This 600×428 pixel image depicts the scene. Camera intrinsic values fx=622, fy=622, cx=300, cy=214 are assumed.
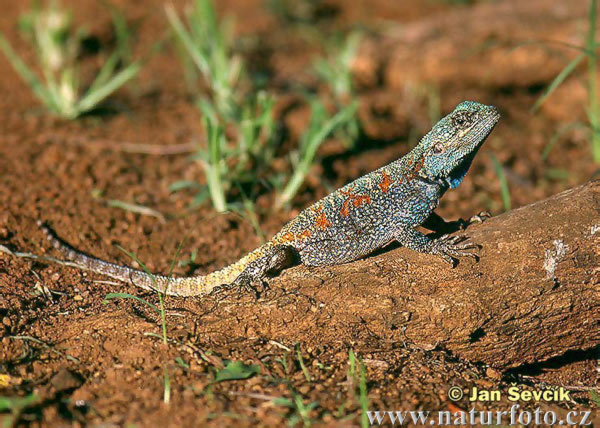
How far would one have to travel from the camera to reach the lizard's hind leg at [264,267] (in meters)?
4.79

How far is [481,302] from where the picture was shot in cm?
430

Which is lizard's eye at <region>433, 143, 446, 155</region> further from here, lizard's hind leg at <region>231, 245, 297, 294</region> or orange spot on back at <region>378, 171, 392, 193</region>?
lizard's hind leg at <region>231, 245, 297, 294</region>

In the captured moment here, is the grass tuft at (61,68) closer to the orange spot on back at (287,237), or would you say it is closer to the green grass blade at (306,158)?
the green grass blade at (306,158)

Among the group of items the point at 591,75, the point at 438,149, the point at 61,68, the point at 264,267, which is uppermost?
the point at 61,68

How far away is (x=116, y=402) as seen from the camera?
12.0 feet

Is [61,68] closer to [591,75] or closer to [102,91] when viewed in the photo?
[102,91]

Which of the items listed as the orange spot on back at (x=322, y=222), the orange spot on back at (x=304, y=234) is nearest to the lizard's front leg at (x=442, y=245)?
the orange spot on back at (x=322, y=222)

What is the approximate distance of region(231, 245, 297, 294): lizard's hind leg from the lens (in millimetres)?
4793

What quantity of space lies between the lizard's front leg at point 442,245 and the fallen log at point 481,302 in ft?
0.26

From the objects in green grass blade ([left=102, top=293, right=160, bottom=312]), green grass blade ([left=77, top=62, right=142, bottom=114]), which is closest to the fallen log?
green grass blade ([left=102, top=293, right=160, bottom=312])

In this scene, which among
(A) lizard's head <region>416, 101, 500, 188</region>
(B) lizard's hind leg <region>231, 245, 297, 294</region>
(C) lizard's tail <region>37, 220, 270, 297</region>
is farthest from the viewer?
(C) lizard's tail <region>37, 220, 270, 297</region>

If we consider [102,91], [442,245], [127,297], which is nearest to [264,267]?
[127,297]

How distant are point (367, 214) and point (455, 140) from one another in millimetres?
918

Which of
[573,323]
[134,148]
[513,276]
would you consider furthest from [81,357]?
[134,148]
